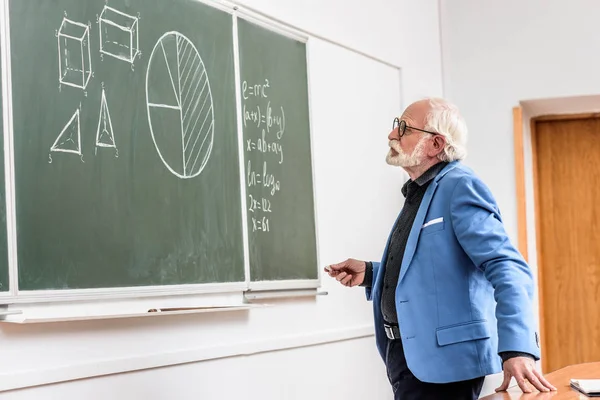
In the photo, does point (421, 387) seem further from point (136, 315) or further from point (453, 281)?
point (136, 315)

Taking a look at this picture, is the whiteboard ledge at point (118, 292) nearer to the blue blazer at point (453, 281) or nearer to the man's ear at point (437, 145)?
the blue blazer at point (453, 281)

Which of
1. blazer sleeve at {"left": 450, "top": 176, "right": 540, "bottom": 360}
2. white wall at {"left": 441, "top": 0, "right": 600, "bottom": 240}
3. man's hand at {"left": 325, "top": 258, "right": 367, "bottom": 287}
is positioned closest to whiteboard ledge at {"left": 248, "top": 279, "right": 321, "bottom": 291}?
man's hand at {"left": 325, "top": 258, "right": 367, "bottom": 287}

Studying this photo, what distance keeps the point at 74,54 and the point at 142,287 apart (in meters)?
0.78

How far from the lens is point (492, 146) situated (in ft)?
18.5

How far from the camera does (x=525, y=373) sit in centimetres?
204

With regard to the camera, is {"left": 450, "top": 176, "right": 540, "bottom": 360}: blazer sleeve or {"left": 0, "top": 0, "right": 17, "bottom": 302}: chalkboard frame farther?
{"left": 0, "top": 0, "right": 17, "bottom": 302}: chalkboard frame

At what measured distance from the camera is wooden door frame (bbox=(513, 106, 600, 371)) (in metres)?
5.52

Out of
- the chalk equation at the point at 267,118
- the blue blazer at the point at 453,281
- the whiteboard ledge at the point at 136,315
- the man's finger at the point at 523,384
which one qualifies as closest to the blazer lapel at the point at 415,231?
the blue blazer at the point at 453,281

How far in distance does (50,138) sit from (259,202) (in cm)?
116

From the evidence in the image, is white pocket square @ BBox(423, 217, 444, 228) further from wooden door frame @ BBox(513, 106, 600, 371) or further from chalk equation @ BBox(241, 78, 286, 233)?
wooden door frame @ BBox(513, 106, 600, 371)

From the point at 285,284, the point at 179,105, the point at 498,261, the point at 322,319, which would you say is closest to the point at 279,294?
the point at 285,284

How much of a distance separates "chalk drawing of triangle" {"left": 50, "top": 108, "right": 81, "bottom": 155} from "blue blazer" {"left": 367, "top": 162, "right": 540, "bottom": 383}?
3.44ft

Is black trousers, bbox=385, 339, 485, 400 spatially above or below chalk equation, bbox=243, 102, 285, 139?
below

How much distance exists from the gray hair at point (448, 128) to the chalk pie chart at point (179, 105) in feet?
3.12
